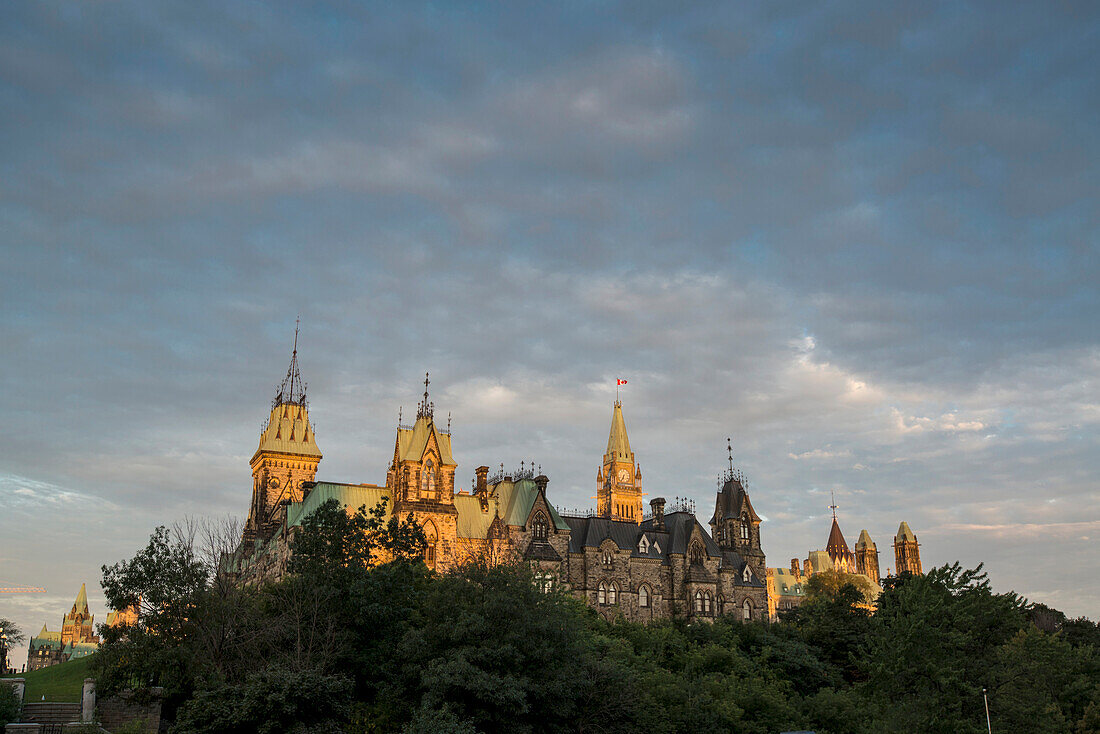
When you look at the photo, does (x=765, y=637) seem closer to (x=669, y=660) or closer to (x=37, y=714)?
(x=669, y=660)

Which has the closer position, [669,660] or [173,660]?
[173,660]

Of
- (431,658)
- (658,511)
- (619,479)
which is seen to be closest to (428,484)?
(658,511)

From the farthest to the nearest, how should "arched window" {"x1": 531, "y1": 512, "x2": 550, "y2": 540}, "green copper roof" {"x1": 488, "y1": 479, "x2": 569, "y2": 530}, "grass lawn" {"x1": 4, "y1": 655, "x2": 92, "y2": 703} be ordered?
"green copper roof" {"x1": 488, "y1": 479, "x2": 569, "y2": 530} < "arched window" {"x1": 531, "y1": 512, "x2": 550, "y2": 540} < "grass lawn" {"x1": 4, "y1": 655, "x2": 92, "y2": 703}

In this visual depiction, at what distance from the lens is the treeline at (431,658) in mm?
40156

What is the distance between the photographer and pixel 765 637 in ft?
237

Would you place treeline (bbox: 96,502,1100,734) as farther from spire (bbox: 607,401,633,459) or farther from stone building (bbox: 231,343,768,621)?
spire (bbox: 607,401,633,459)

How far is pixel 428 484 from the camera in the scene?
80438 mm

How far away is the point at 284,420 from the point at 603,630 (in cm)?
6019

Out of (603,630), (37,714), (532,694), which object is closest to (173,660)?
(37,714)

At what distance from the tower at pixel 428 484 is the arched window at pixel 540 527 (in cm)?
710

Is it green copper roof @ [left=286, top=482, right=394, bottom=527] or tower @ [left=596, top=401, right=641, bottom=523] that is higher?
tower @ [left=596, top=401, right=641, bottom=523]

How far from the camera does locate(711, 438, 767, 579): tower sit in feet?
316

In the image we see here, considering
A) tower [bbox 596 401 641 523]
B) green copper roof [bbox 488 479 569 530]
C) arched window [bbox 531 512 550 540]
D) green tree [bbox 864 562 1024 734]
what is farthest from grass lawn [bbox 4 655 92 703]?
tower [bbox 596 401 641 523]

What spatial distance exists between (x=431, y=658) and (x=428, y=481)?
38190 mm
